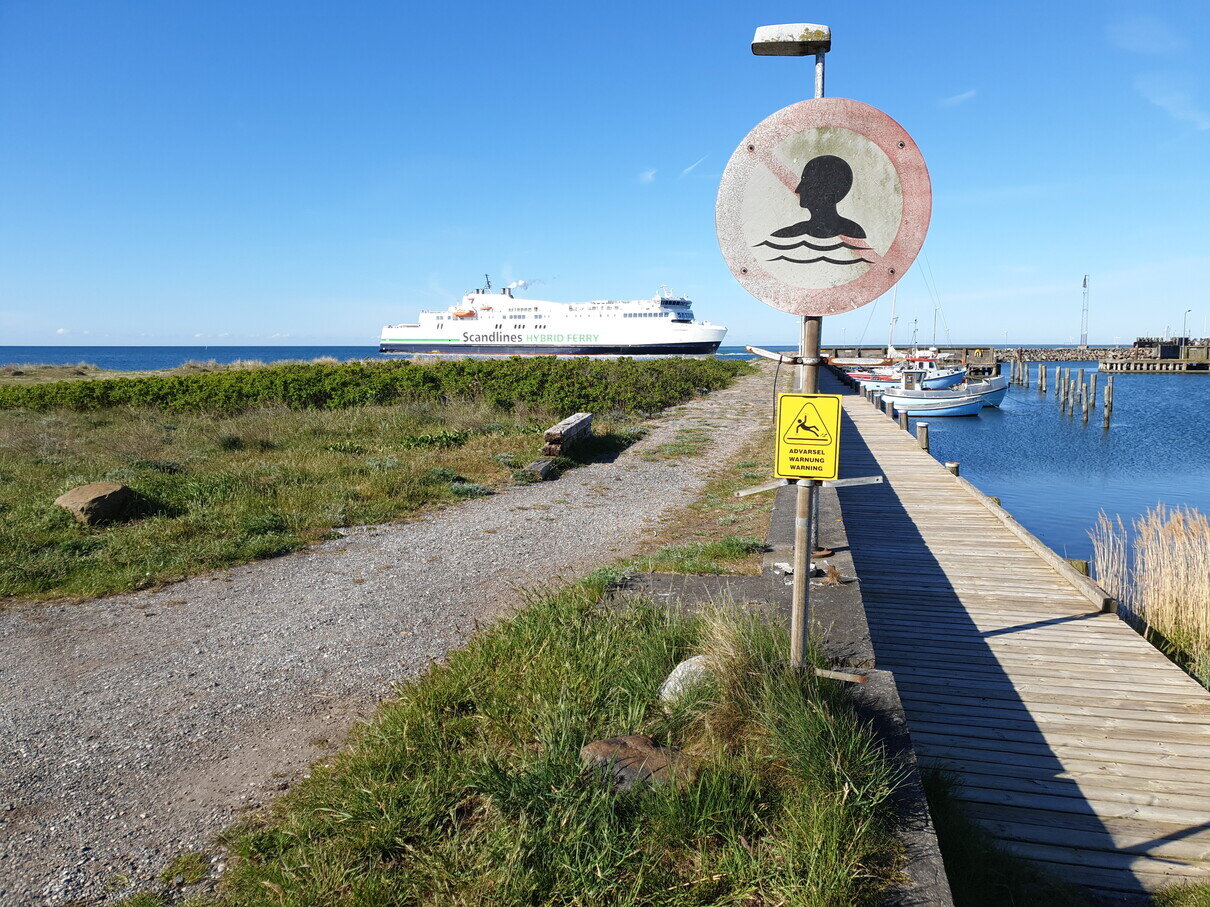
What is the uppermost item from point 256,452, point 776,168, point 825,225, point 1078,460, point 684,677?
point 776,168

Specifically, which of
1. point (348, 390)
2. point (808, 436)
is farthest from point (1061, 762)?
point (348, 390)

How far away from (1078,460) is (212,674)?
2767cm

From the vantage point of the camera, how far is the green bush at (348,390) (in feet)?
59.0

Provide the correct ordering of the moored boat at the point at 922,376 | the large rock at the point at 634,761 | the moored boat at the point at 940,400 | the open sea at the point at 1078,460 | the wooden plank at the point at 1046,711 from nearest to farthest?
the large rock at the point at 634,761
the wooden plank at the point at 1046,711
the open sea at the point at 1078,460
the moored boat at the point at 940,400
the moored boat at the point at 922,376

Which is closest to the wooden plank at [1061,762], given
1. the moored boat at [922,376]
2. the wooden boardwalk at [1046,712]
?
the wooden boardwalk at [1046,712]

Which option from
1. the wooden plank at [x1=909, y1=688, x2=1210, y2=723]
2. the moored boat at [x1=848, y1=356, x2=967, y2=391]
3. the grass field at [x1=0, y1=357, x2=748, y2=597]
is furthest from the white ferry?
the wooden plank at [x1=909, y1=688, x2=1210, y2=723]

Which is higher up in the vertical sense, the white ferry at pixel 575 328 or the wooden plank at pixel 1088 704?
the white ferry at pixel 575 328

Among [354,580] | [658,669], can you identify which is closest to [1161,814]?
[658,669]

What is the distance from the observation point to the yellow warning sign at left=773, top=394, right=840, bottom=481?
8.84 feet

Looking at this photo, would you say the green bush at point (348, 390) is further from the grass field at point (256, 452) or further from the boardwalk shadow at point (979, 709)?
the boardwalk shadow at point (979, 709)

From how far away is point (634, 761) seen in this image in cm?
260

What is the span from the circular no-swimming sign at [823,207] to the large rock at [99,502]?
775 centimetres

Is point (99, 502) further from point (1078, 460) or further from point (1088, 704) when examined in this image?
point (1078, 460)

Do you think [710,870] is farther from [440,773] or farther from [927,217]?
[927,217]
